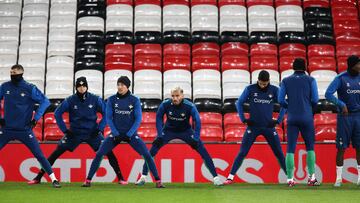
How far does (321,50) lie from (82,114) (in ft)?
23.8

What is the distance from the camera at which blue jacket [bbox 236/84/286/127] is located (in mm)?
11062

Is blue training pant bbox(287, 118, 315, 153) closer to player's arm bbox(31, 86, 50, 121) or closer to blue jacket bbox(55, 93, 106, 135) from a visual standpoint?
blue jacket bbox(55, 93, 106, 135)

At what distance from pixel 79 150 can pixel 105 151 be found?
2.35m

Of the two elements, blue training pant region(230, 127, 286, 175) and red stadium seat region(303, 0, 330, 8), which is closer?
blue training pant region(230, 127, 286, 175)

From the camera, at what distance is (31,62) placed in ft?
50.8

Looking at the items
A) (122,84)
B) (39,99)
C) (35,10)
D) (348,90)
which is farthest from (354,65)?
(35,10)

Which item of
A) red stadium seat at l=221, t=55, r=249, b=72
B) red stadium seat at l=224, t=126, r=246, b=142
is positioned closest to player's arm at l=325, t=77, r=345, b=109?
red stadium seat at l=224, t=126, r=246, b=142

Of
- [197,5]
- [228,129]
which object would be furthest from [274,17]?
[228,129]

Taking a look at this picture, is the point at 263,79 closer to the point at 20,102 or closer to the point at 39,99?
the point at 39,99

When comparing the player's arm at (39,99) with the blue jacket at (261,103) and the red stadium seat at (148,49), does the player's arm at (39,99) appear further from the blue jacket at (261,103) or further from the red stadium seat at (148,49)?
the red stadium seat at (148,49)

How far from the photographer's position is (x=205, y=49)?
621 inches

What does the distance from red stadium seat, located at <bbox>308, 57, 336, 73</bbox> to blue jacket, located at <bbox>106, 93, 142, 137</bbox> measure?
6217 mm

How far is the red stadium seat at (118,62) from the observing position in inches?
605

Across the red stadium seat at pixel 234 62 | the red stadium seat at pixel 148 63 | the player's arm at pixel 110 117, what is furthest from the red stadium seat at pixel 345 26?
the player's arm at pixel 110 117
